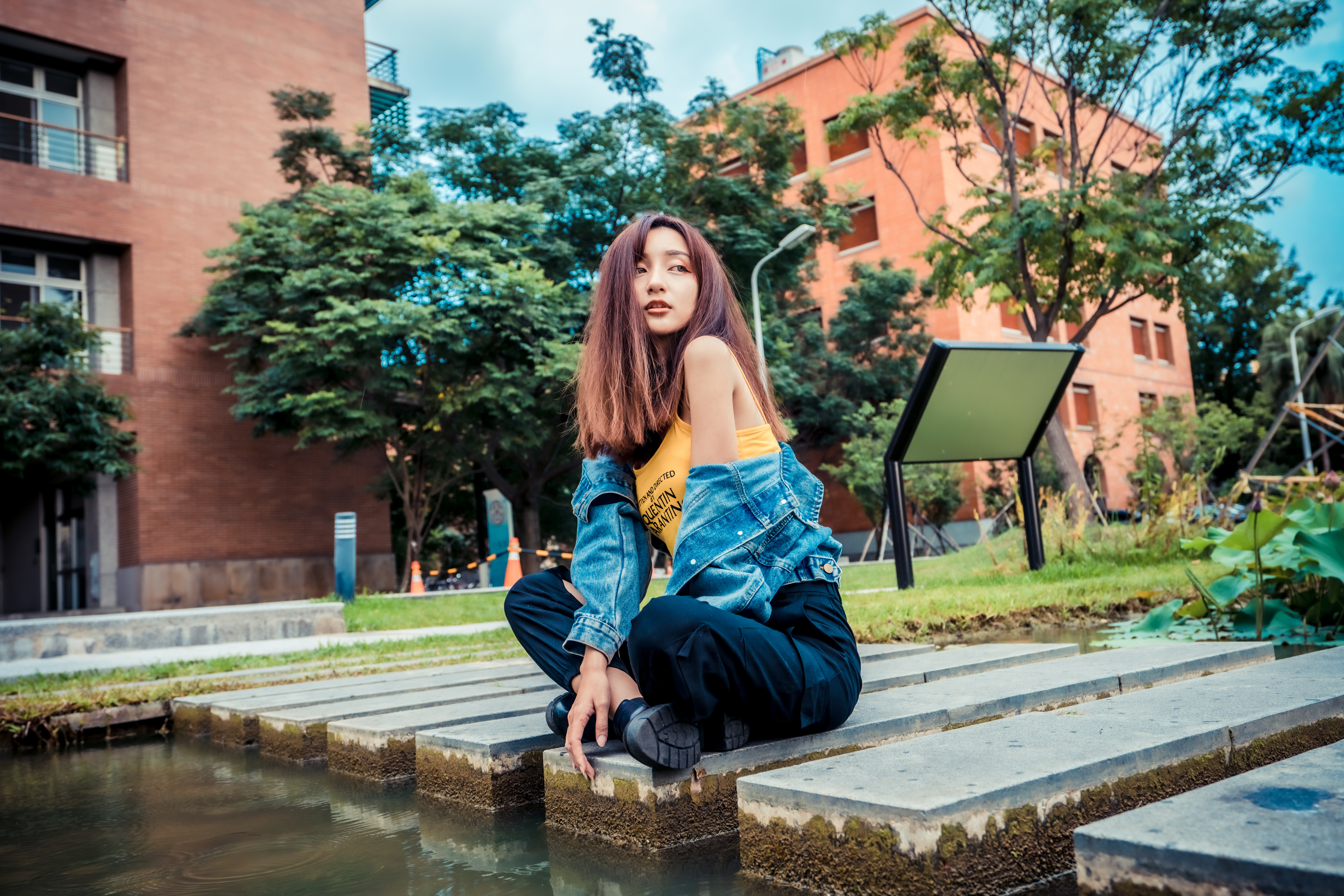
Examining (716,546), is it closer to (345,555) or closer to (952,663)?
(952,663)

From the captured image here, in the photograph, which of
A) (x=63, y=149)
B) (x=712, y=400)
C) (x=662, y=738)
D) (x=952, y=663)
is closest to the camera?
(x=662, y=738)

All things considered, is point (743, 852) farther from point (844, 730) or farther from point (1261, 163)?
point (1261, 163)

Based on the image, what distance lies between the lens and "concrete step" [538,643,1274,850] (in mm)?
1971

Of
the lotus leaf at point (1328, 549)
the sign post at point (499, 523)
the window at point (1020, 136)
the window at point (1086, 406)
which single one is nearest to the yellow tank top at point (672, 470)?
the lotus leaf at point (1328, 549)

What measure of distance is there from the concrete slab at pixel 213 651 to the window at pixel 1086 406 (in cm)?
2517

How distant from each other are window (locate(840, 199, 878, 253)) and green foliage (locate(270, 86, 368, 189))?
566 inches

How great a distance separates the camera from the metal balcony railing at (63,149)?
60.3 feet

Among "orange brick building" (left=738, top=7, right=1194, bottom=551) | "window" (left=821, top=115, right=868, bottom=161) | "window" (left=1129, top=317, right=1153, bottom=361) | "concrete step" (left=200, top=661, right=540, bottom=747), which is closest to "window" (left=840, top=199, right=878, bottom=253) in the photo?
"orange brick building" (left=738, top=7, right=1194, bottom=551)

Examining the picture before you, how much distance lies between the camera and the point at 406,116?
1033 inches

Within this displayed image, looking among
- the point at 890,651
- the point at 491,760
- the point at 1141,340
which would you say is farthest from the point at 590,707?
the point at 1141,340

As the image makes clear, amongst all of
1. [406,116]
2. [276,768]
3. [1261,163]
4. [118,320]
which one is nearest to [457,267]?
[118,320]

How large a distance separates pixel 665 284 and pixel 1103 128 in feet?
51.7

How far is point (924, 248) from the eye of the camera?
2514 centimetres

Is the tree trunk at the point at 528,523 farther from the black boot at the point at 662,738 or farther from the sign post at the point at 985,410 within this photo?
the black boot at the point at 662,738
